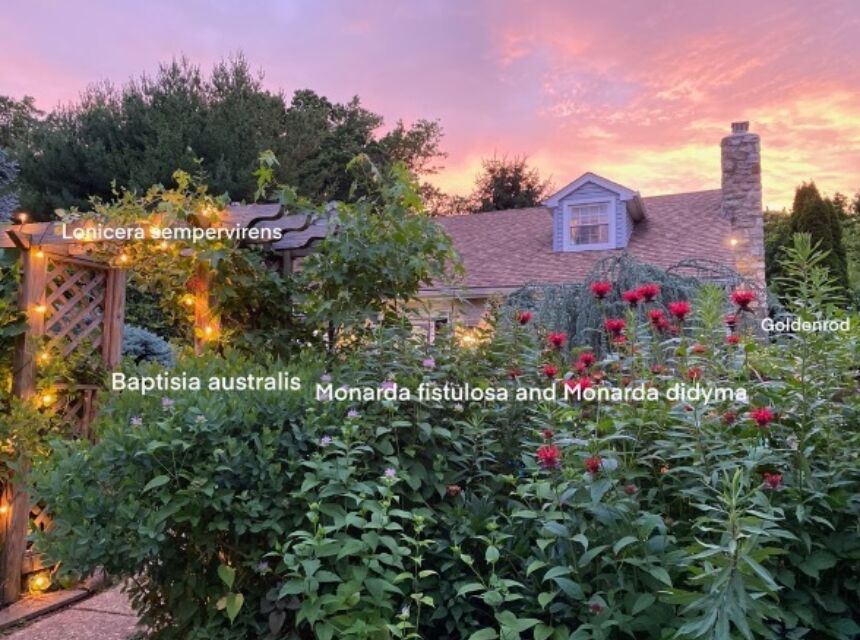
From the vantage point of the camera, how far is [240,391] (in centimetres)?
223

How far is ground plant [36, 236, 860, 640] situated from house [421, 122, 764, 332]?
728 centimetres

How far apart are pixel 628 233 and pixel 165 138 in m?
8.33

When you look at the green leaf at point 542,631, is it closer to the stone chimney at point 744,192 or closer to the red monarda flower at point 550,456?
the red monarda flower at point 550,456

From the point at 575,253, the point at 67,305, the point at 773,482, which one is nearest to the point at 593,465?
the point at 773,482

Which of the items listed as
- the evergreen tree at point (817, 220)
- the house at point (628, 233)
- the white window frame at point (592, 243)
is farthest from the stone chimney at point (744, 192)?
the evergreen tree at point (817, 220)

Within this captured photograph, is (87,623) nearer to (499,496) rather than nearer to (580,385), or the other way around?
(499,496)

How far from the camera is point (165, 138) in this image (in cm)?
1116

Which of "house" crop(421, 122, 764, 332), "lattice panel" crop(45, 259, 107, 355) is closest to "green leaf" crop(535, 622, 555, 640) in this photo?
"lattice panel" crop(45, 259, 107, 355)

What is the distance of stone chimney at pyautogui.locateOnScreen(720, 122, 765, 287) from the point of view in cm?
994

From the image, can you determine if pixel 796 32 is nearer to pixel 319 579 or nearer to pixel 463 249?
pixel 319 579

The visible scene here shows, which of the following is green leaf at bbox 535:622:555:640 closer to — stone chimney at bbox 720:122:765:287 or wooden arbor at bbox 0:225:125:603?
wooden arbor at bbox 0:225:125:603

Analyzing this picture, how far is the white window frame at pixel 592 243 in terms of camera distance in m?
10.8

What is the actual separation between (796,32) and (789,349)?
16.1ft

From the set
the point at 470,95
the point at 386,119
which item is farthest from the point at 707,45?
the point at 386,119
